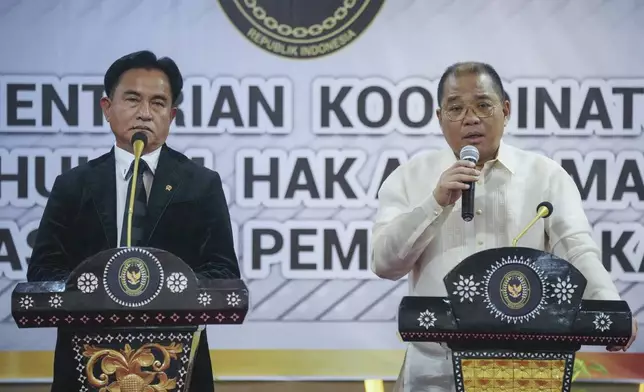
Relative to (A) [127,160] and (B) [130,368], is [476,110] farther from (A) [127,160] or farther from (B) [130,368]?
(B) [130,368]

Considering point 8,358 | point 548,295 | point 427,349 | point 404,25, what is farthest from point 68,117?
point 548,295

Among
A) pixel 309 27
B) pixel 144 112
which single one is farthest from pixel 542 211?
pixel 309 27

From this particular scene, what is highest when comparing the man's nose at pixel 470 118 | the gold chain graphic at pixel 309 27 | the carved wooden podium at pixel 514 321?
the gold chain graphic at pixel 309 27

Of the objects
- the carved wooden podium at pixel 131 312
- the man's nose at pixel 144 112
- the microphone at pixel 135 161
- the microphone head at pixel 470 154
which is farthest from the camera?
the man's nose at pixel 144 112

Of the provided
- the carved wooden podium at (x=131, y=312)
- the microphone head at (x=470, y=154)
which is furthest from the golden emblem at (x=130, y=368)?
the microphone head at (x=470, y=154)

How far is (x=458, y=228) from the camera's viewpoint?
2.76m

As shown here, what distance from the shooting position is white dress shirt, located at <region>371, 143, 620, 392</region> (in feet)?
8.58

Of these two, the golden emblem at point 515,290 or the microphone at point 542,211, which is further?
the microphone at point 542,211

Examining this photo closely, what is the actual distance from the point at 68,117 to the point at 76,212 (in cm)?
167

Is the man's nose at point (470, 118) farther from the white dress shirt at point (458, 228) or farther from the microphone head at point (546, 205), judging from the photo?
the microphone head at point (546, 205)

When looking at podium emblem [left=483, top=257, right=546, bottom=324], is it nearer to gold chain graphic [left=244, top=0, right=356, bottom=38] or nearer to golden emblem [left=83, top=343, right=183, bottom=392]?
golden emblem [left=83, top=343, right=183, bottom=392]

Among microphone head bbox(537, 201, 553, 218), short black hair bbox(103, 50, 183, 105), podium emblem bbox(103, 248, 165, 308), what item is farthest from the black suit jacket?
microphone head bbox(537, 201, 553, 218)

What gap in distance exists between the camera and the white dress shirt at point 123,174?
2692 mm

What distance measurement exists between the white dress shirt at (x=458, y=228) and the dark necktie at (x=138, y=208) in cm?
70
